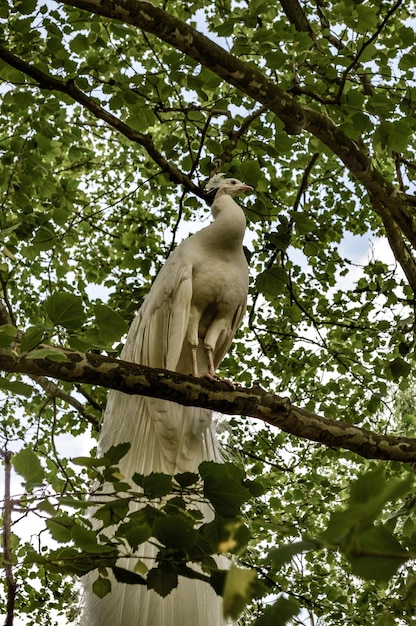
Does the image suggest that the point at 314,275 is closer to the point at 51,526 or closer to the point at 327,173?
the point at 327,173

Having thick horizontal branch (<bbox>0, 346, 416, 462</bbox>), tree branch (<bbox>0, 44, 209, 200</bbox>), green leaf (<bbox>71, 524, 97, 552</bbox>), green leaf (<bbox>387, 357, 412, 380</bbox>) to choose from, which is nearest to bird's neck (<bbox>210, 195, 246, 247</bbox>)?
tree branch (<bbox>0, 44, 209, 200</bbox>)

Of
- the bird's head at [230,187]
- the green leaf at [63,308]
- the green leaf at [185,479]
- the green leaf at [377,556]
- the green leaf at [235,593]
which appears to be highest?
the bird's head at [230,187]

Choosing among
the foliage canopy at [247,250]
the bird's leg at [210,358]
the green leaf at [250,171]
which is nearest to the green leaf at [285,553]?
the foliage canopy at [247,250]

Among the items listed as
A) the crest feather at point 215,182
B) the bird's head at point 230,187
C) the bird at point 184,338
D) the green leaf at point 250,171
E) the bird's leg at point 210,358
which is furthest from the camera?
the crest feather at point 215,182

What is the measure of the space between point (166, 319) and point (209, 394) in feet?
3.43

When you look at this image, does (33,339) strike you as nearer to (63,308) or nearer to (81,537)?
(63,308)

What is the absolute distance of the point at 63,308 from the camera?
192 cm

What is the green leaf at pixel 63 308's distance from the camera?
1914mm

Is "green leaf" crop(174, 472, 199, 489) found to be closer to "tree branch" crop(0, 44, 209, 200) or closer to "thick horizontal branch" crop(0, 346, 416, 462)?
"thick horizontal branch" crop(0, 346, 416, 462)

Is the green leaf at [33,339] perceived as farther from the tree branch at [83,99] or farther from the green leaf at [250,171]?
the tree branch at [83,99]

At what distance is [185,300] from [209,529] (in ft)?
6.78

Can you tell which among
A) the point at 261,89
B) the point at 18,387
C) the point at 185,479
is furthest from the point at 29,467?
the point at 261,89

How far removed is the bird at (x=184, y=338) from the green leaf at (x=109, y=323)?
5.14 feet

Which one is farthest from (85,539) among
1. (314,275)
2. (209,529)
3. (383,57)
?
(314,275)
